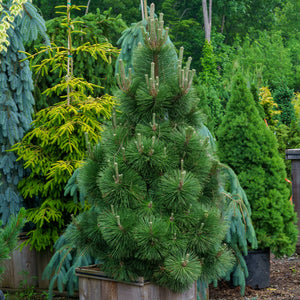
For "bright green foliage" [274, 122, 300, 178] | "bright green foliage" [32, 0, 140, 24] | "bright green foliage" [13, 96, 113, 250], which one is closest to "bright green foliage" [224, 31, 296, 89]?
"bright green foliage" [32, 0, 140, 24]

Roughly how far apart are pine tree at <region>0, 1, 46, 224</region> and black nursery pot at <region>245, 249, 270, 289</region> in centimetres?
292

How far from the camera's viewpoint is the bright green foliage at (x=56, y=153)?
549cm

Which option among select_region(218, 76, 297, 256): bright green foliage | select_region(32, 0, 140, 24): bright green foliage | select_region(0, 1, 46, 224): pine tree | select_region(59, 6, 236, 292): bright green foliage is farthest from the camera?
select_region(32, 0, 140, 24): bright green foliage

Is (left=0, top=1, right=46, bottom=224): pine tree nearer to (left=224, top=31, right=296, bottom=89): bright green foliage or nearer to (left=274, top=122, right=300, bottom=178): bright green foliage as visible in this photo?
(left=274, top=122, right=300, bottom=178): bright green foliage

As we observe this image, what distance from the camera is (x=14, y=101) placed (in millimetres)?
6184

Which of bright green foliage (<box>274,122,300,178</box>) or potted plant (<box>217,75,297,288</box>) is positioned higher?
bright green foliage (<box>274,122,300,178</box>)

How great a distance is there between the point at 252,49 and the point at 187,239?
24.3m

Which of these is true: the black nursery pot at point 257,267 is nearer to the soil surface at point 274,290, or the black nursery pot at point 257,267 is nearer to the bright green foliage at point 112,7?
the soil surface at point 274,290

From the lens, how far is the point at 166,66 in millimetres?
3975

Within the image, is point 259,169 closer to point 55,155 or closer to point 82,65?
point 55,155

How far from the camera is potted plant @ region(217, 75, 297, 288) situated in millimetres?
5766

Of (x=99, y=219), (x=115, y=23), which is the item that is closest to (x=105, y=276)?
(x=99, y=219)

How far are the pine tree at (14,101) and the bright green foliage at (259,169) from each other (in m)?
2.53

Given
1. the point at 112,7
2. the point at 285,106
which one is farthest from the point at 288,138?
the point at 112,7
